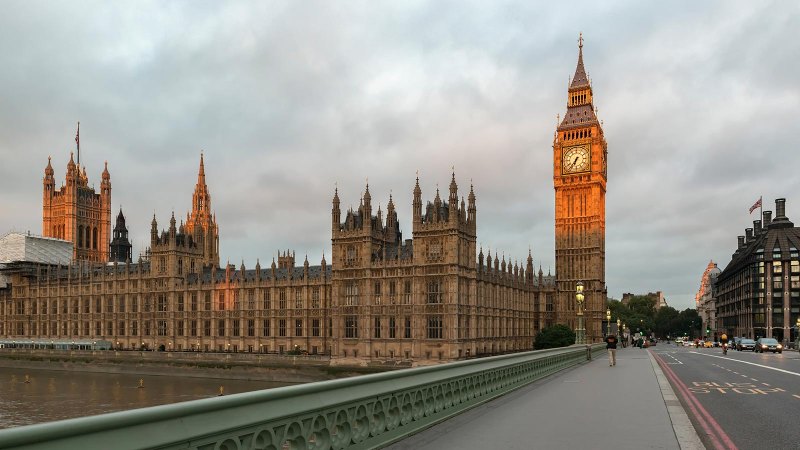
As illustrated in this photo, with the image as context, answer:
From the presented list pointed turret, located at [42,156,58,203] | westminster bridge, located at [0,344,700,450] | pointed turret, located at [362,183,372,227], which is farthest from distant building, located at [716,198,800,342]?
pointed turret, located at [42,156,58,203]

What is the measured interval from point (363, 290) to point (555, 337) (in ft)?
98.5

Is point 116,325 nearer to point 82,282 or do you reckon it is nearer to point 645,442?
point 82,282

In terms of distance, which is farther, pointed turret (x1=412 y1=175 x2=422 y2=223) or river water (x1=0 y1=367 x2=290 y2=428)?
pointed turret (x1=412 y1=175 x2=422 y2=223)

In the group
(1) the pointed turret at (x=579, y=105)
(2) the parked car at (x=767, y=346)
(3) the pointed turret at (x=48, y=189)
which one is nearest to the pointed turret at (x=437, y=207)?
(2) the parked car at (x=767, y=346)

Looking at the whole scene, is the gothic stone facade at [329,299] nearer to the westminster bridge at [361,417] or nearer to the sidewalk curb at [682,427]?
the westminster bridge at [361,417]

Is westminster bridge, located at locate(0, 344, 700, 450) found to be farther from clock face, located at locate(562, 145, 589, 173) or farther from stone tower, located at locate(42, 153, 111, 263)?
stone tower, located at locate(42, 153, 111, 263)

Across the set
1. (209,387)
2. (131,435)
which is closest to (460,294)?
(209,387)

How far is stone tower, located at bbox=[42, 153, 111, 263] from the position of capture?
183125mm

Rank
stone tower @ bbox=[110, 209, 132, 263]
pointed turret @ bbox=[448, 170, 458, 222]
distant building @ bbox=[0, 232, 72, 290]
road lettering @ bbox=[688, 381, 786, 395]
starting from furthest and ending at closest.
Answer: stone tower @ bbox=[110, 209, 132, 263] < distant building @ bbox=[0, 232, 72, 290] < pointed turret @ bbox=[448, 170, 458, 222] < road lettering @ bbox=[688, 381, 786, 395]

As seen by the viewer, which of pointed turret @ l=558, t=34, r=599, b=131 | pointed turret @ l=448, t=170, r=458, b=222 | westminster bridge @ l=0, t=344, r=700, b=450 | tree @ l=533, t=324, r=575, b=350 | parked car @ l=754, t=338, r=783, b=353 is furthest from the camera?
pointed turret @ l=558, t=34, r=599, b=131

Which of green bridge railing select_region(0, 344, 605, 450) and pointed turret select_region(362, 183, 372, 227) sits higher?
pointed turret select_region(362, 183, 372, 227)

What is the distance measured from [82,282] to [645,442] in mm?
124358

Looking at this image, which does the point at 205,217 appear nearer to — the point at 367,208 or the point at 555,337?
the point at 367,208

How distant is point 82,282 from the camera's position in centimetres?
11900
